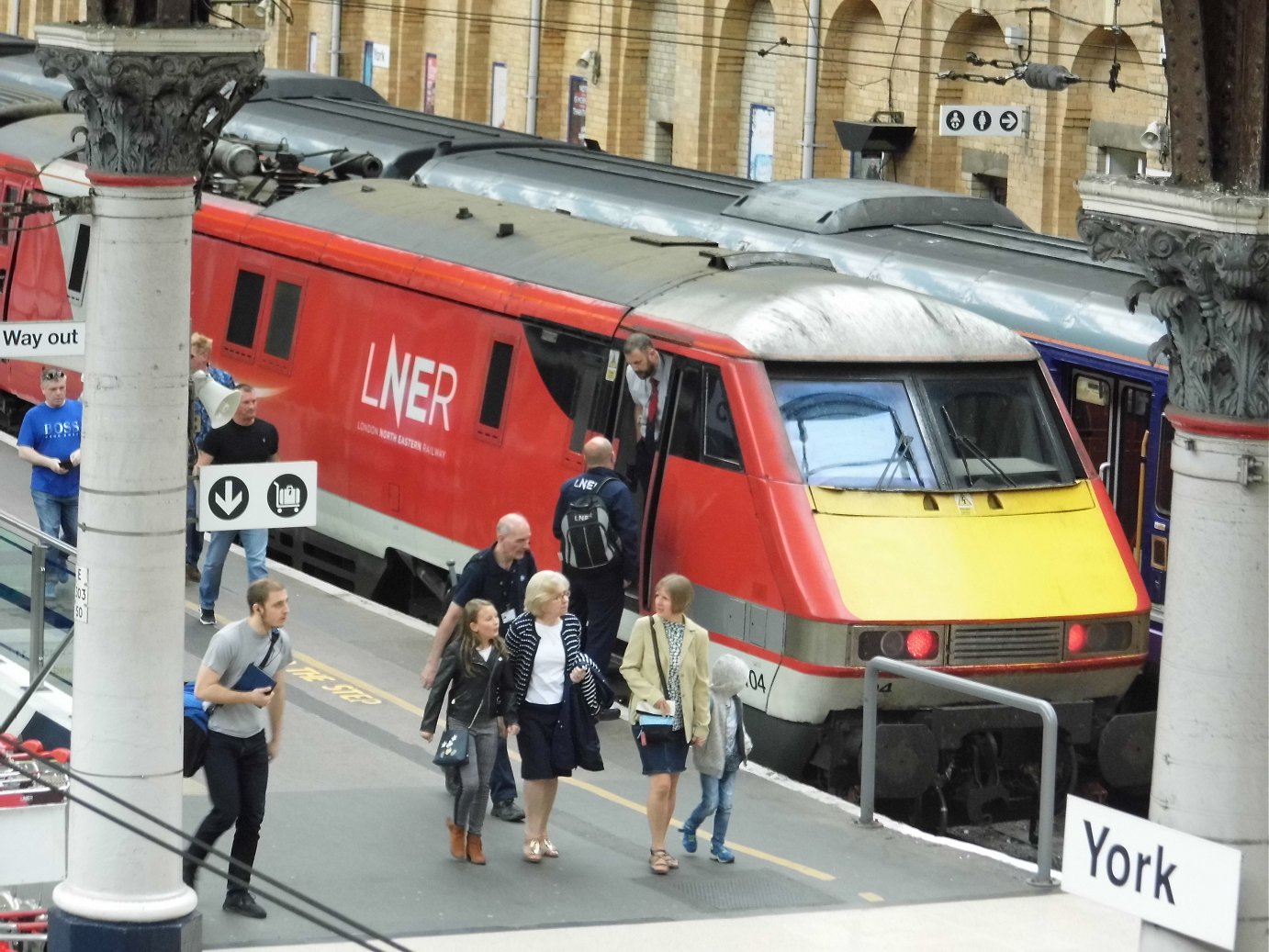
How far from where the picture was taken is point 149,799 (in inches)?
352

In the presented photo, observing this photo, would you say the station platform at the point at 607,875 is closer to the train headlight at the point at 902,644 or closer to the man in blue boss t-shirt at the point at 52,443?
the train headlight at the point at 902,644

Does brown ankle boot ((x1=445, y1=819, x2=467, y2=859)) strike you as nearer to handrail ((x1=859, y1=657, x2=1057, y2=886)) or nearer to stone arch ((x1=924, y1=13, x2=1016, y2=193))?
handrail ((x1=859, y1=657, x2=1057, y2=886))

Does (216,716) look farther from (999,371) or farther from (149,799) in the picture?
(999,371)

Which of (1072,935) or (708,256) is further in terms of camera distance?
(708,256)

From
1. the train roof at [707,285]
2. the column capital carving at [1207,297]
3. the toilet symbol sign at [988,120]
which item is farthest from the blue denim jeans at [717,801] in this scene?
the toilet symbol sign at [988,120]

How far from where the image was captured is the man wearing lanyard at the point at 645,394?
13.5 m

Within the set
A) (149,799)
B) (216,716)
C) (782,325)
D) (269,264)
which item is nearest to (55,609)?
(216,716)

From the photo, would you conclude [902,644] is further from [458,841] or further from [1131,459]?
[1131,459]

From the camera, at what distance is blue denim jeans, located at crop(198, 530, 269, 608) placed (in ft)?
48.5

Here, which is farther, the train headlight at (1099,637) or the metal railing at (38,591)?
the train headlight at (1099,637)

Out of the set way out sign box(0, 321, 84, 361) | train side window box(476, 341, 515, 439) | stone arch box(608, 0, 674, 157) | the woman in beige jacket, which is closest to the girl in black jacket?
the woman in beige jacket

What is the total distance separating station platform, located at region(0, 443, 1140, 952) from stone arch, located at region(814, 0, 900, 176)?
19.6 metres

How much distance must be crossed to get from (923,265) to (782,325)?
9.66ft

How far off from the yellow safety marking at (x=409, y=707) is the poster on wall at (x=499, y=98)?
28621 millimetres
